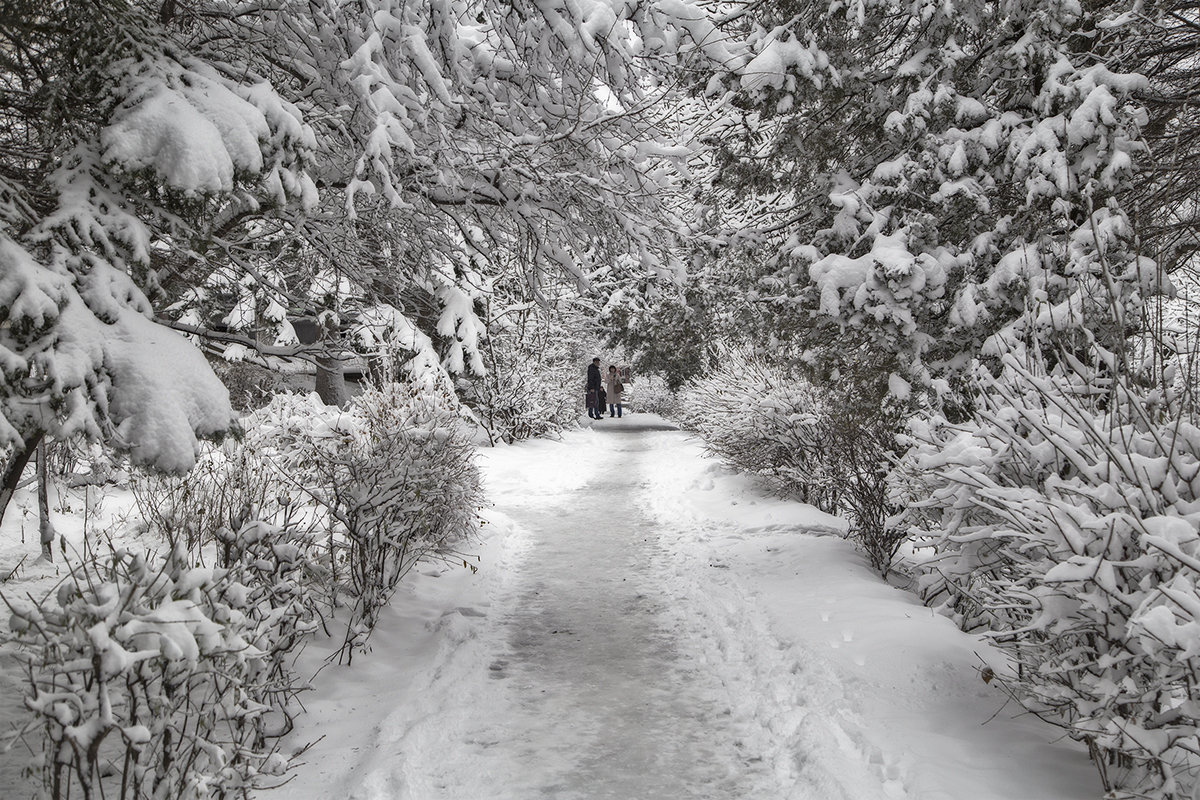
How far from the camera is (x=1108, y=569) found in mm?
2809

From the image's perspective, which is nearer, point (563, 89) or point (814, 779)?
point (814, 779)

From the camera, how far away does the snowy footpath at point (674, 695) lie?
11.4 feet

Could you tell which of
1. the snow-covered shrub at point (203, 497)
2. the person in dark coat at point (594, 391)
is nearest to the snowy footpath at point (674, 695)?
the snow-covered shrub at point (203, 497)

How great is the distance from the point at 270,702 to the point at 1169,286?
5.80 m

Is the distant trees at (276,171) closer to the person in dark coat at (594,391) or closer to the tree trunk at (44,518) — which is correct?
the tree trunk at (44,518)

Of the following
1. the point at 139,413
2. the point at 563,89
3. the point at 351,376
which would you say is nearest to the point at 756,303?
the point at 563,89

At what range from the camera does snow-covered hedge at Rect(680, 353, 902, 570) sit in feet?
22.8

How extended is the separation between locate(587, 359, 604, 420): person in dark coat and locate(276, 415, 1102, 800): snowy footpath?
62.0 feet

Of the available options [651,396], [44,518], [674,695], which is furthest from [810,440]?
[651,396]

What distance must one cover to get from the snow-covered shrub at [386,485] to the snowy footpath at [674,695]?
324mm

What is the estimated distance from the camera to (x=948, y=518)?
14.5 feet

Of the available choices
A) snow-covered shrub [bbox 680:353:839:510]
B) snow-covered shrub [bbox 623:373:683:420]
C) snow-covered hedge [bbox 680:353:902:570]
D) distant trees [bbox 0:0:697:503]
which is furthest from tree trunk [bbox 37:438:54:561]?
snow-covered shrub [bbox 623:373:683:420]

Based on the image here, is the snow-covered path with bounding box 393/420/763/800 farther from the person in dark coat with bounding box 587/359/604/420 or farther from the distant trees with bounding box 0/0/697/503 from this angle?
the person in dark coat with bounding box 587/359/604/420

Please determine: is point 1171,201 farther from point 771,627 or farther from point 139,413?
point 139,413
